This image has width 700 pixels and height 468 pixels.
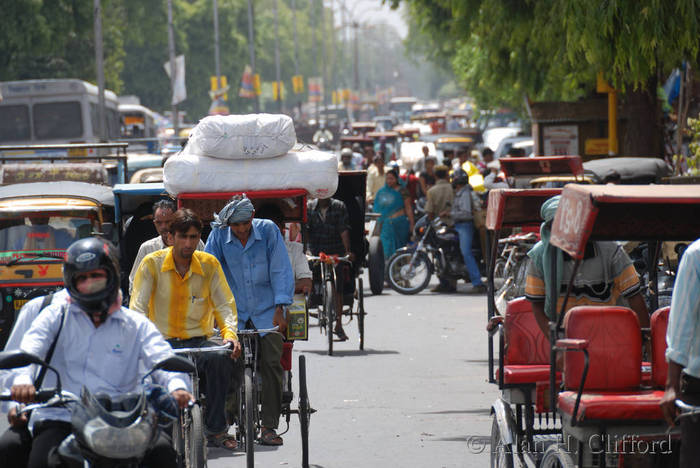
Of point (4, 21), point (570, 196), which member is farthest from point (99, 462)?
point (4, 21)

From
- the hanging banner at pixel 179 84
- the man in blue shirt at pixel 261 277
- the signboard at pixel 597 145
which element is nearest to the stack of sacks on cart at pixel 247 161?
the man in blue shirt at pixel 261 277

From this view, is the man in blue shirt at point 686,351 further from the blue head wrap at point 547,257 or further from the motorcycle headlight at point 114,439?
the motorcycle headlight at point 114,439

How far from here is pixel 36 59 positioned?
47.6 m

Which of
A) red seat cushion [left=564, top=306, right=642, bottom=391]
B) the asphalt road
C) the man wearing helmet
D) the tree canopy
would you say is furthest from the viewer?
the tree canopy

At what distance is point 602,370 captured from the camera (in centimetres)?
613

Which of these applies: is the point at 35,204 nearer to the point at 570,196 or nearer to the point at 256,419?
the point at 256,419

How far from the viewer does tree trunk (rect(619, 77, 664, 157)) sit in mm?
19448

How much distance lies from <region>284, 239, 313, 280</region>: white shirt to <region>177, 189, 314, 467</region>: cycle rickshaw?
0.78 ft

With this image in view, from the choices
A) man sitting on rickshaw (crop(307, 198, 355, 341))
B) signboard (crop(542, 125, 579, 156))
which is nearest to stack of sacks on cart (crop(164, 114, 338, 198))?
man sitting on rickshaw (crop(307, 198, 355, 341))

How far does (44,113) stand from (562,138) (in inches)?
568

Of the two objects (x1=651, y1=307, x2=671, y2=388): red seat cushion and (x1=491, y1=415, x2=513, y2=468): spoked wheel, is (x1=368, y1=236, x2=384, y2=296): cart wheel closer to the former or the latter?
(x1=491, y1=415, x2=513, y2=468): spoked wheel

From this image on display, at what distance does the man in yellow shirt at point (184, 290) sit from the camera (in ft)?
24.1

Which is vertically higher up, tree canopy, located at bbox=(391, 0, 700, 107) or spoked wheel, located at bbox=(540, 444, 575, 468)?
tree canopy, located at bbox=(391, 0, 700, 107)

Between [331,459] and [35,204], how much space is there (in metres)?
7.05
